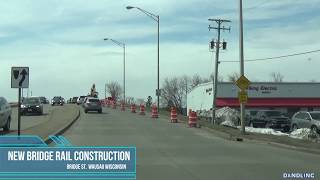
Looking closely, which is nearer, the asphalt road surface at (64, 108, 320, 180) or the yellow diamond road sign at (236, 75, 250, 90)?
the asphalt road surface at (64, 108, 320, 180)

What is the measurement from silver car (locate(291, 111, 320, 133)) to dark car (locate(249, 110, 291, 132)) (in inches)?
217

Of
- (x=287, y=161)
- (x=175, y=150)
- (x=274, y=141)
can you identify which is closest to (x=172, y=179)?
(x=287, y=161)

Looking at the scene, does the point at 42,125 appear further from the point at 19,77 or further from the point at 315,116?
the point at 315,116

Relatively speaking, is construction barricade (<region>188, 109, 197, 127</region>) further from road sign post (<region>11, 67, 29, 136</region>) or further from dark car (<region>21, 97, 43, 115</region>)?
dark car (<region>21, 97, 43, 115</region>)

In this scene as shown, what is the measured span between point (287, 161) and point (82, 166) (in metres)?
8.19

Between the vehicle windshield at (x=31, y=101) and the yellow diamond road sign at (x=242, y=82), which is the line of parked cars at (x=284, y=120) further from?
the vehicle windshield at (x=31, y=101)

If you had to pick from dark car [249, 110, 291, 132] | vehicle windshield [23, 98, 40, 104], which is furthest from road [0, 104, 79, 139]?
dark car [249, 110, 291, 132]

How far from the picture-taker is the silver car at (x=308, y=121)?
35.3 m

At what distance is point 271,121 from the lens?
46500 mm

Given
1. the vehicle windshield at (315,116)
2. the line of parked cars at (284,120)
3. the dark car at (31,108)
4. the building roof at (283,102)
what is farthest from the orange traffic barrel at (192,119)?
the building roof at (283,102)

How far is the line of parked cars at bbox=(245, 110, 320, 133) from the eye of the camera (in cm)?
3628

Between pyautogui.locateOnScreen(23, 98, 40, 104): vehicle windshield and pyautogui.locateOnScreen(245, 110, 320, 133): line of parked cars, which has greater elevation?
pyautogui.locateOnScreen(23, 98, 40, 104): vehicle windshield

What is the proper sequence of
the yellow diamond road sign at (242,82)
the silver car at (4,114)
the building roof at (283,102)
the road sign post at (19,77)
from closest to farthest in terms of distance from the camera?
the road sign post at (19,77) → the silver car at (4,114) → the yellow diamond road sign at (242,82) → the building roof at (283,102)

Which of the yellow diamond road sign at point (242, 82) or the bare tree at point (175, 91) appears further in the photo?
the bare tree at point (175, 91)
